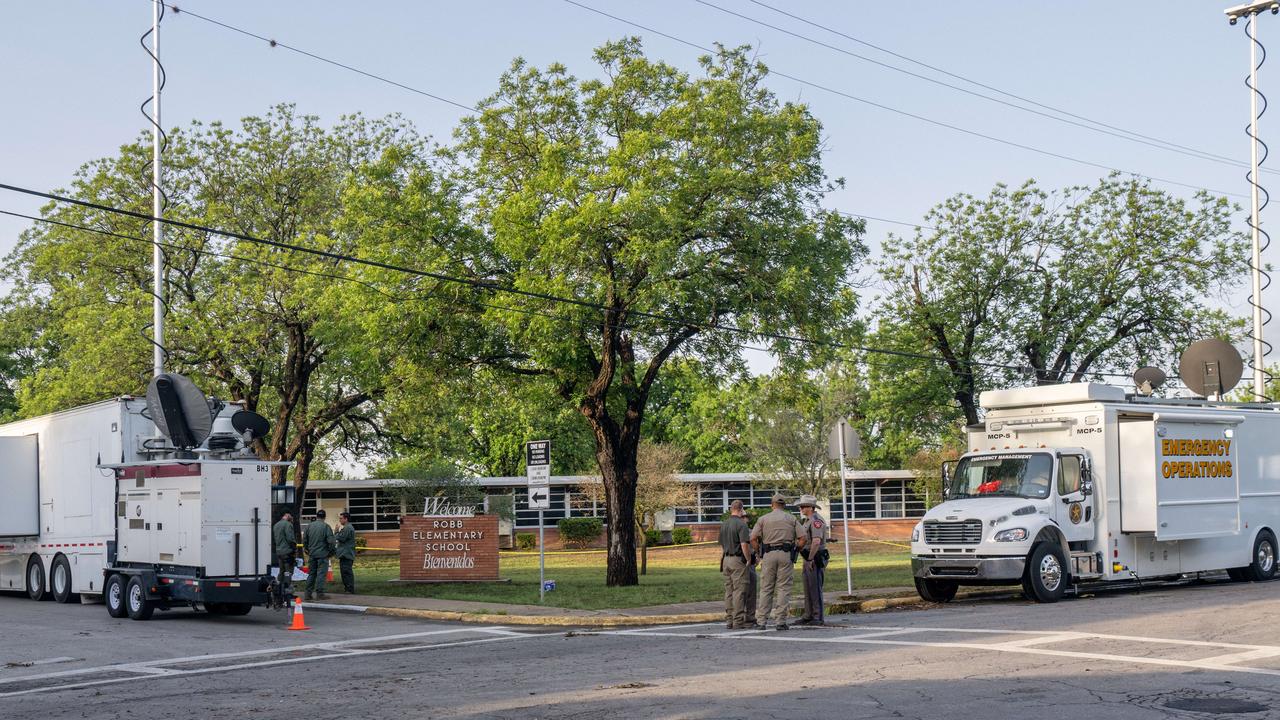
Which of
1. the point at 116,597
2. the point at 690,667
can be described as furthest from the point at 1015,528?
the point at 116,597

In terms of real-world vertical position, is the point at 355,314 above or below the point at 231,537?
above

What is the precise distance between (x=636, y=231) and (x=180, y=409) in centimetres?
853

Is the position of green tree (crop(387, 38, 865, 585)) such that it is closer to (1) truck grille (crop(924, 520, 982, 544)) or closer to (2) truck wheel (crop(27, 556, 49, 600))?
(1) truck grille (crop(924, 520, 982, 544))

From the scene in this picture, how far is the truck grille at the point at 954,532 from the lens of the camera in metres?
20.2

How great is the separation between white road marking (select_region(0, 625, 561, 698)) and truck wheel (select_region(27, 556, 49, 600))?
11140 mm

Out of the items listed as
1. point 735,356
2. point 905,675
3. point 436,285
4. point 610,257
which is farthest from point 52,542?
point 905,675

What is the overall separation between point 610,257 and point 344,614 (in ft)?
27.2

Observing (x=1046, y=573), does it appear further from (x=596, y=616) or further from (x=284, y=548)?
(x=284, y=548)

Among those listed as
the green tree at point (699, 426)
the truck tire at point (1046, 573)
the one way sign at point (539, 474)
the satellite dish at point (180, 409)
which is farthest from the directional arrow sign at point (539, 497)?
the green tree at point (699, 426)

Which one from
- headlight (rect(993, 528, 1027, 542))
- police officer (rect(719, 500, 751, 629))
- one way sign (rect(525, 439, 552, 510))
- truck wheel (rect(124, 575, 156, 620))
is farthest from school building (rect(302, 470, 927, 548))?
police officer (rect(719, 500, 751, 629))

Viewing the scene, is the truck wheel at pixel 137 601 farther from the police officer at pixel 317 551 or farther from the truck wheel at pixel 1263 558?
the truck wheel at pixel 1263 558

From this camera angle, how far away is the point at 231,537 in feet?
65.5

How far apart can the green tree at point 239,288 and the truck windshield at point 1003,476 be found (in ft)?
40.9

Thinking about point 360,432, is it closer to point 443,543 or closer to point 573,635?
point 443,543
